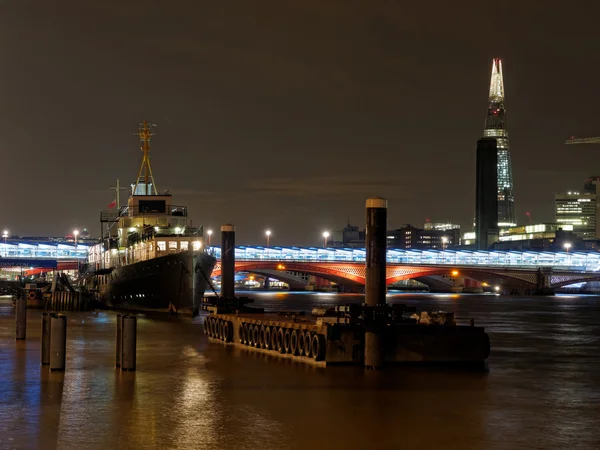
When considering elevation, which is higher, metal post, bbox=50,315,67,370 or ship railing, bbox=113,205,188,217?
ship railing, bbox=113,205,188,217

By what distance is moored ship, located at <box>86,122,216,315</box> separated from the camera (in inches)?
3157

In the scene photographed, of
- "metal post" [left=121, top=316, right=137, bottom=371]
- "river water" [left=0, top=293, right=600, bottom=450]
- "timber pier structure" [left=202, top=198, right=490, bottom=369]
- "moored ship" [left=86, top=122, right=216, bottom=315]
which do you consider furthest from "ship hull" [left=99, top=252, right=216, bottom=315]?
"metal post" [left=121, top=316, right=137, bottom=371]

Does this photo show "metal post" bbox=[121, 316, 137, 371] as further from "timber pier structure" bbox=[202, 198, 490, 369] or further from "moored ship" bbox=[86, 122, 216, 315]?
"moored ship" bbox=[86, 122, 216, 315]

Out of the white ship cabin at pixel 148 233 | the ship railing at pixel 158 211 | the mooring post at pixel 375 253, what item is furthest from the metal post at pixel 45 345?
the ship railing at pixel 158 211

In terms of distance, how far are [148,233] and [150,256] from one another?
9.48 ft

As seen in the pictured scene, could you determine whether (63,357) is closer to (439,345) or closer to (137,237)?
(439,345)

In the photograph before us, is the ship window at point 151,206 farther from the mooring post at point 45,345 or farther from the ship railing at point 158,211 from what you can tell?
the mooring post at point 45,345

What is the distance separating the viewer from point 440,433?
2312 cm

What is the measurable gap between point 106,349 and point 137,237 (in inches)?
1768

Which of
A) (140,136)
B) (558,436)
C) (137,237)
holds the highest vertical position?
(140,136)

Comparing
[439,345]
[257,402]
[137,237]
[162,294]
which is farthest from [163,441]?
[137,237]

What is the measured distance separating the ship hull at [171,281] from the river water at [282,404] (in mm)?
36785

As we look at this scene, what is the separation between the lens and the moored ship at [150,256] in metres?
80.2

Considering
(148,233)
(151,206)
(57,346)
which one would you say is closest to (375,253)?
(57,346)
